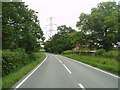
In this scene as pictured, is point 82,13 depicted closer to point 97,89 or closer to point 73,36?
point 73,36

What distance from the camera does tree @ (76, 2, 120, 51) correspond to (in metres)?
66.1

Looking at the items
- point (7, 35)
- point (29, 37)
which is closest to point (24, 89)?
point (7, 35)

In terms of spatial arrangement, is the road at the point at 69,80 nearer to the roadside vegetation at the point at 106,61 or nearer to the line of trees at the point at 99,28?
the roadside vegetation at the point at 106,61

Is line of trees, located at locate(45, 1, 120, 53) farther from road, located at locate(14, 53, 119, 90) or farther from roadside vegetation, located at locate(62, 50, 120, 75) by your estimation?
road, located at locate(14, 53, 119, 90)

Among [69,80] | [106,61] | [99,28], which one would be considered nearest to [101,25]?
[99,28]

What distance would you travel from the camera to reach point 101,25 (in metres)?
69.2

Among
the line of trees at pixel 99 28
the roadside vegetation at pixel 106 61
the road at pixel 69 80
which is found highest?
the line of trees at pixel 99 28

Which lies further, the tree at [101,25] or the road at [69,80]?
the tree at [101,25]

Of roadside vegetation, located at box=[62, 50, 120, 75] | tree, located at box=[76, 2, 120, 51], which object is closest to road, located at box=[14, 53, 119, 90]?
roadside vegetation, located at box=[62, 50, 120, 75]

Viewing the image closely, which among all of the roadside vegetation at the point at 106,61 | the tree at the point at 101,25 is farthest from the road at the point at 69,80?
the tree at the point at 101,25

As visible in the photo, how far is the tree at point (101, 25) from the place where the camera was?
66.1 metres

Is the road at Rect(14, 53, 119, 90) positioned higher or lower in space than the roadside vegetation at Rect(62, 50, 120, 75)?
lower

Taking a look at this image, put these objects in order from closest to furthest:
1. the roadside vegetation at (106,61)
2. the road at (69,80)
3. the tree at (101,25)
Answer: the road at (69,80), the roadside vegetation at (106,61), the tree at (101,25)

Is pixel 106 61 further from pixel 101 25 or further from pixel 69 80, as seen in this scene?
pixel 101 25
